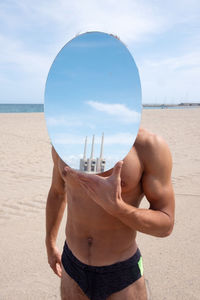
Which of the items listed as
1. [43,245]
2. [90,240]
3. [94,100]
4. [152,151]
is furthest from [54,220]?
[43,245]

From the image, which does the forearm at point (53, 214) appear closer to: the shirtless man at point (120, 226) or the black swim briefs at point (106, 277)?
Answer: the shirtless man at point (120, 226)

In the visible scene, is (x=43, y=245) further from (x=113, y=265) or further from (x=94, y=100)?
(x=94, y=100)

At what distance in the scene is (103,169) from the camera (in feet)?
3.72

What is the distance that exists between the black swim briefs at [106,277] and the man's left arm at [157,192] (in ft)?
0.89

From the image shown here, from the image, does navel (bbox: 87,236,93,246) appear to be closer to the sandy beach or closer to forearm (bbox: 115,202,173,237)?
forearm (bbox: 115,202,173,237)

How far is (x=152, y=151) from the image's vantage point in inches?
53.1

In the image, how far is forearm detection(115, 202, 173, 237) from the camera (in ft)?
4.01

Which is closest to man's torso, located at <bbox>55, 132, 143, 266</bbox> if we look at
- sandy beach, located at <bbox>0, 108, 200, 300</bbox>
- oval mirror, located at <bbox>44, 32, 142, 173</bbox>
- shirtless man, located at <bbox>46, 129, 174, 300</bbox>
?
shirtless man, located at <bbox>46, 129, 174, 300</bbox>

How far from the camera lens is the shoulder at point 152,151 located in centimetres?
135

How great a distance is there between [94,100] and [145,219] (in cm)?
61

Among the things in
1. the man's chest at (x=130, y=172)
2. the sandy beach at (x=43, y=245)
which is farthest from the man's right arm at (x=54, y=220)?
the sandy beach at (x=43, y=245)

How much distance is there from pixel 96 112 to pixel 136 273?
3.05 ft

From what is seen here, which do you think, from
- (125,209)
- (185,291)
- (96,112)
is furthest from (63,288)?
(185,291)

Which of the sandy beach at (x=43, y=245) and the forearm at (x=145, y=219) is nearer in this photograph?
the forearm at (x=145, y=219)
